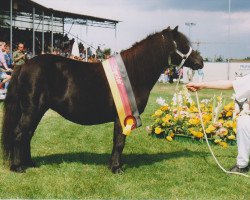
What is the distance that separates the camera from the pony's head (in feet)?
20.2

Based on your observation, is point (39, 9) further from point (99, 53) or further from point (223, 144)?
point (223, 144)

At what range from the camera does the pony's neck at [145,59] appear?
6.12 m

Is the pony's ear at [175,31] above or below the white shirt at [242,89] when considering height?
above

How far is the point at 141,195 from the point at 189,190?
2.31 ft

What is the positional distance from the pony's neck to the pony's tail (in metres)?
1.79

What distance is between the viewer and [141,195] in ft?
16.6

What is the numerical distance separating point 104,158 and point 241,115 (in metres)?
2.56

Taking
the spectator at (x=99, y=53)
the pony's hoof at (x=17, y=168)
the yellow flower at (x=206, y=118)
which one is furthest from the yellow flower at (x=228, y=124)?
the spectator at (x=99, y=53)

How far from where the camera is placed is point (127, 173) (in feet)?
19.9

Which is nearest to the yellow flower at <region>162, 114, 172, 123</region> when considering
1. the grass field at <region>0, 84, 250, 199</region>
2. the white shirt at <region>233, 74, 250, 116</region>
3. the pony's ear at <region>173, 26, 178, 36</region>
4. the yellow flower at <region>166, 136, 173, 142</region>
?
the yellow flower at <region>166, 136, 173, 142</region>

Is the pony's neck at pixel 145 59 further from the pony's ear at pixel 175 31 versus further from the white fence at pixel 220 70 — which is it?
the white fence at pixel 220 70

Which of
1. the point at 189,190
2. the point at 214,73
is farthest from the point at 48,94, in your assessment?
the point at 214,73

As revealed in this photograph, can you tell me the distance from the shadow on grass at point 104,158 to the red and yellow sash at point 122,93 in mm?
910

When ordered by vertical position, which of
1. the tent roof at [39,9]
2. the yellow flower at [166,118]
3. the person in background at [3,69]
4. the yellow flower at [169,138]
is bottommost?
the yellow flower at [169,138]
